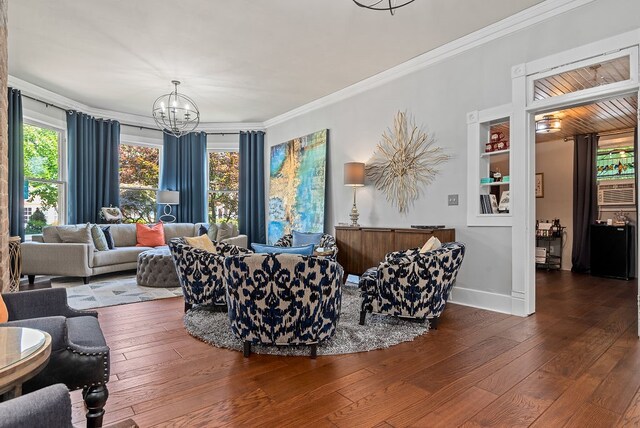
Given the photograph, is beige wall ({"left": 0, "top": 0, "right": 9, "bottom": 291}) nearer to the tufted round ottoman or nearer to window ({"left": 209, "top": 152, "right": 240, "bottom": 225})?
the tufted round ottoman

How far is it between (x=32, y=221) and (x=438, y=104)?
263 inches

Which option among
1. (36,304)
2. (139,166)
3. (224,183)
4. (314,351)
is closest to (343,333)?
(314,351)

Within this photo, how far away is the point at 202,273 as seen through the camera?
3.55m

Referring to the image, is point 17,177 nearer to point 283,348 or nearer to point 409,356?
point 283,348

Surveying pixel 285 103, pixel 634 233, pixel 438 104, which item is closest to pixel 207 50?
pixel 285 103

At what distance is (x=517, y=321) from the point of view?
344 centimetres

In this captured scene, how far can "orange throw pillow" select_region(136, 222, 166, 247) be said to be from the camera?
6.64m

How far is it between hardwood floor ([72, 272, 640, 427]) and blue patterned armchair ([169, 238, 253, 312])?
413 millimetres

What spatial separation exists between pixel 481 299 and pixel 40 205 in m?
7.05

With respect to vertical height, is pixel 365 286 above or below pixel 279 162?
below

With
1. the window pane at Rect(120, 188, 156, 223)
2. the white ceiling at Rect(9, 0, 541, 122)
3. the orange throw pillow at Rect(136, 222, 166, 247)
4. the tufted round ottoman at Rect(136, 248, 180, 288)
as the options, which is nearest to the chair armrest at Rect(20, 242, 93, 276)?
the tufted round ottoman at Rect(136, 248, 180, 288)

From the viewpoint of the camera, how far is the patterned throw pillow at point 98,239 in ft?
19.0

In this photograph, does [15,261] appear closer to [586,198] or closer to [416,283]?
[416,283]

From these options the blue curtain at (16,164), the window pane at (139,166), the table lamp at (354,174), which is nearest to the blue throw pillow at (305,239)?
the table lamp at (354,174)
